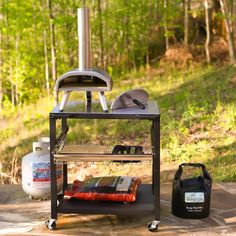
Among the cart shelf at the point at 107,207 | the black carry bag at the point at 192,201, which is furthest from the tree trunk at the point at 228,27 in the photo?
the cart shelf at the point at 107,207

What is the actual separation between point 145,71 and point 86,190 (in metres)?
9.09

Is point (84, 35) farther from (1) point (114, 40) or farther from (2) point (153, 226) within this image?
(1) point (114, 40)

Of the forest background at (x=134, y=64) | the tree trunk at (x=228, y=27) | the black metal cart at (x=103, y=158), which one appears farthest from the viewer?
the tree trunk at (x=228, y=27)

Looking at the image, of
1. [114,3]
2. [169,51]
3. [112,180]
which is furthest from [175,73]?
[112,180]

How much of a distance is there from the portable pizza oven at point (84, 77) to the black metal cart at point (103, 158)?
10 centimetres

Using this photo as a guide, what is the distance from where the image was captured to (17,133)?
10039 mm

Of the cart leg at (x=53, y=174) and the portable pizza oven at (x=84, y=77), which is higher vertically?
the portable pizza oven at (x=84, y=77)

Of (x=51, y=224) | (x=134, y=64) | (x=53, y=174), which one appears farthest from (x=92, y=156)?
(x=134, y=64)

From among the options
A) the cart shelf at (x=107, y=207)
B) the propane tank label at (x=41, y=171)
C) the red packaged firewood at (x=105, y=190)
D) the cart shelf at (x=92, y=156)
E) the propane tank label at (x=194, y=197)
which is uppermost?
the cart shelf at (x=92, y=156)

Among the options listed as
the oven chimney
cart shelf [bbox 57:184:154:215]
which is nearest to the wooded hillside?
the oven chimney

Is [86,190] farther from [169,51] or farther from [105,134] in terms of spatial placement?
[169,51]

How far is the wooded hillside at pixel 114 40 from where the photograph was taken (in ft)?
38.9

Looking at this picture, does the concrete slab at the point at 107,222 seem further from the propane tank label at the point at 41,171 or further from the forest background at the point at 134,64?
the forest background at the point at 134,64

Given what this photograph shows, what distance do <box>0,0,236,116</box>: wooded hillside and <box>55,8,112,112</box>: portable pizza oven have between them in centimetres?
773
